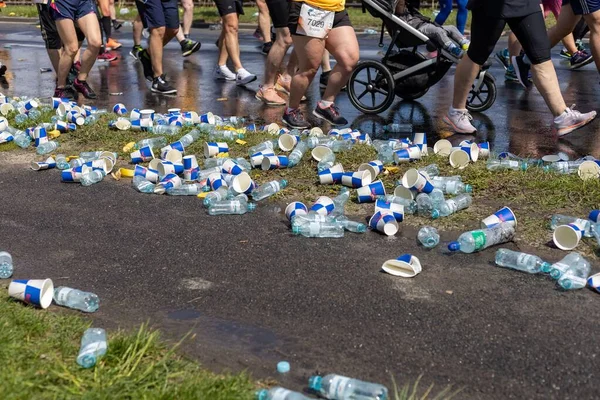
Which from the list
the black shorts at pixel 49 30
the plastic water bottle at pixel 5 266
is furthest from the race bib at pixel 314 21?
the black shorts at pixel 49 30

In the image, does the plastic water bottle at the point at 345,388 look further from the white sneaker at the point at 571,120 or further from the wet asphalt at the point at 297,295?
the white sneaker at the point at 571,120

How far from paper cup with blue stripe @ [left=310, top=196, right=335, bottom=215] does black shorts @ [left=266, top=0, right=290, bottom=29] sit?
4.04 meters

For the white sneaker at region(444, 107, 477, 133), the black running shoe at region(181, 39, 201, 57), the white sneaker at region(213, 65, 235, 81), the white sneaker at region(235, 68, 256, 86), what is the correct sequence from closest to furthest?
the white sneaker at region(444, 107, 477, 133), the white sneaker at region(235, 68, 256, 86), the white sneaker at region(213, 65, 235, 81), the black running shoe at region(181, 39, 201, 57)

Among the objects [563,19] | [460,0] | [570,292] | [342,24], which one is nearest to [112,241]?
[570,292]

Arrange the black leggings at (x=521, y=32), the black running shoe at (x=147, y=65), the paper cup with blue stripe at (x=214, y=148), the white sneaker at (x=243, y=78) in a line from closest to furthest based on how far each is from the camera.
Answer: the paper cup with blue stripe at (x=214, y=148) → the black leggings at (x=521, y=32) → the white sneaker at (x=243, y=78) → the black running shoe at (x=147, y=65)

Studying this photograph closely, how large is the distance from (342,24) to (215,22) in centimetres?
1290

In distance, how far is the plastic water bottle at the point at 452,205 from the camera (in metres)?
5.01

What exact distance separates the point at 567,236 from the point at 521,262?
0.38 m

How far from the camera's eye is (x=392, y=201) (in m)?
5.20

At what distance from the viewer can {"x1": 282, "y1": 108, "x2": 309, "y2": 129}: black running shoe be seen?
763 centimetres

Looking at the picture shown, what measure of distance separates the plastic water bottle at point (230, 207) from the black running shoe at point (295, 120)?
2423 millimetres

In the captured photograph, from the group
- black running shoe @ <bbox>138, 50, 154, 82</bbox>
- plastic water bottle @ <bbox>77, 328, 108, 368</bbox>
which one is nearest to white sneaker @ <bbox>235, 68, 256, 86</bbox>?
black running shoe @ <bbox>138, 50, 154, 82</bbox>

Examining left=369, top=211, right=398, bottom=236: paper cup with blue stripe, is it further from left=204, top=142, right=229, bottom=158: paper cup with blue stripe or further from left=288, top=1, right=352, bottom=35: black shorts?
left=288, top=1, right=352, bottom=35: black shorts

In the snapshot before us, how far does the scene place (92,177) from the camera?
6.04 m
